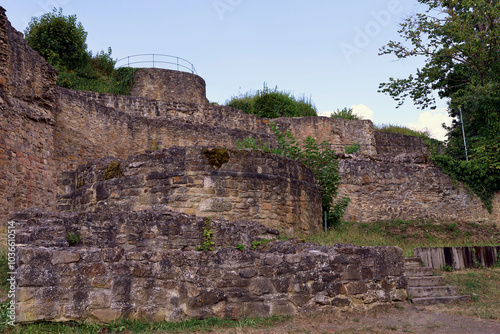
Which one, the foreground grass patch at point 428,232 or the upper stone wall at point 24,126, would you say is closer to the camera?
the upper stone wall at point 24,126

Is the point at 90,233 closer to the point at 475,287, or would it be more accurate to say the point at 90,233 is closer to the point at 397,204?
the point at 475,287

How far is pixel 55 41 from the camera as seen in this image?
26.5 m

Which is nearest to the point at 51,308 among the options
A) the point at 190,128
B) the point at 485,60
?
the point at 190,128

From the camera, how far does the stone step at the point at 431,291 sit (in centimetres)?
758

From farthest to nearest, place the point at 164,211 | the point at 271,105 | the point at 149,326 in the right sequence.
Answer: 1. the point at 271,105
2. the point at 164,211
3. the point at 149,326

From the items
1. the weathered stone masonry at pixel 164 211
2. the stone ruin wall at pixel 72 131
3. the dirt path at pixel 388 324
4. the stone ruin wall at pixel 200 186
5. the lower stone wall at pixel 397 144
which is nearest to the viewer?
the weathered stone masonry at pixel 164 211

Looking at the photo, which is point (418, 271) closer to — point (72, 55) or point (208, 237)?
point (208, 237)

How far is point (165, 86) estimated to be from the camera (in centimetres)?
2769

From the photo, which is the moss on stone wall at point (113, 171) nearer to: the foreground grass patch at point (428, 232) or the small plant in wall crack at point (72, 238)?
the small plant in wall crack at point (72, 238)

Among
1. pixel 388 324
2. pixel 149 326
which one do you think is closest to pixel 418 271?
pixel 388 324

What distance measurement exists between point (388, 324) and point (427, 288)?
2.15m

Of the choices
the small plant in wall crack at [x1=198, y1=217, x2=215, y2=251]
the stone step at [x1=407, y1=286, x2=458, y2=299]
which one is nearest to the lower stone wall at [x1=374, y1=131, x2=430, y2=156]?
the stone step at [x1=407, y1=286, x2=458, y2=299]

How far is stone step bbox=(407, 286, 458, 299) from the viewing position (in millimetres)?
7582

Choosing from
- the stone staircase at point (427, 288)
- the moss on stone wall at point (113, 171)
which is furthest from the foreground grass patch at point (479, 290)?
the moss on stone wall at point (113, 171)
